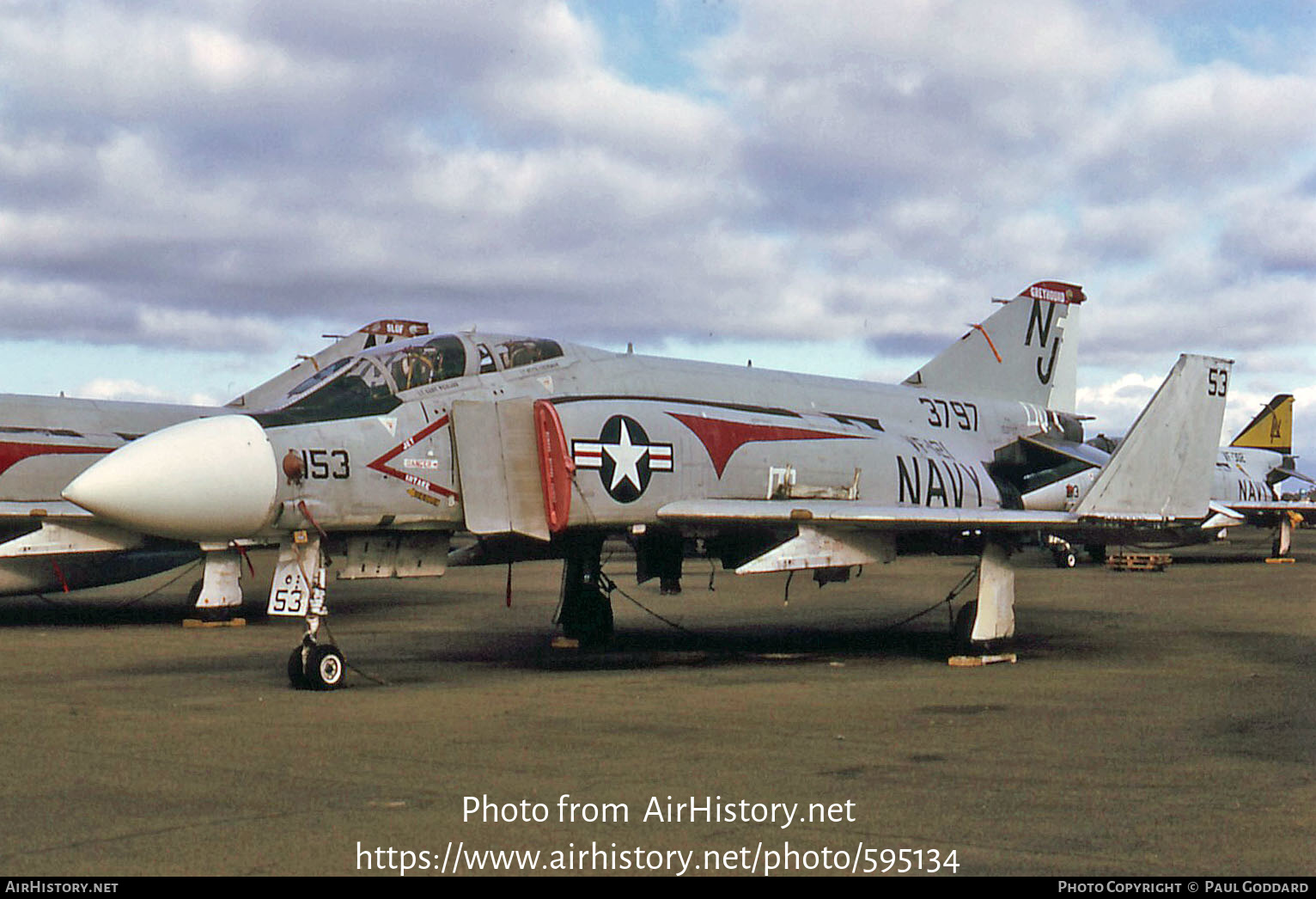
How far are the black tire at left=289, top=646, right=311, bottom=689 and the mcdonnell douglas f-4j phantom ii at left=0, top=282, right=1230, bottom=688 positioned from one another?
0.03 meters

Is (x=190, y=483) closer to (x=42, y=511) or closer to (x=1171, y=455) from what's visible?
(x=42, y=511)

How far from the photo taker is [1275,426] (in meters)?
53.0

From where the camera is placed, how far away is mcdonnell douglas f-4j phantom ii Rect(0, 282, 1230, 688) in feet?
32.2

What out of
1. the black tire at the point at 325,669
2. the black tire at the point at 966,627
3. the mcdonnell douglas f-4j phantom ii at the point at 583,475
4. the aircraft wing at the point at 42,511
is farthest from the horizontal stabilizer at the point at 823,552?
the aircraft wing at the point at 42,511

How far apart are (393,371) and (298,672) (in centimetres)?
256

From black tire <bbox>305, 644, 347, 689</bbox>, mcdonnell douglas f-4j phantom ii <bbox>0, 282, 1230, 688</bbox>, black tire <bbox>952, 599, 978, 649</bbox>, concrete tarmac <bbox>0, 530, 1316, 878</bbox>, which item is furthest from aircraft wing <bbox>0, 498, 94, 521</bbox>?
black tire <bbox>952, 599, 978, 649</bbox>

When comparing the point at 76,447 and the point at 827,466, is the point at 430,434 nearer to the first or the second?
the point at 827,466

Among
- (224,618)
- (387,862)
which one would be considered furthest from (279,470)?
(224,618)

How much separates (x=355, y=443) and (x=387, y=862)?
5.70 metres

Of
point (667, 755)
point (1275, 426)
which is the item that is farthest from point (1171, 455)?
point (1275, 426)

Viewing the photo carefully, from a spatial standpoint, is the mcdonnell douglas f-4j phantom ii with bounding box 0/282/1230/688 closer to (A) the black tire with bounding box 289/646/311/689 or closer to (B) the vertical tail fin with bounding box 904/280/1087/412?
(A) the black tire with bounding box 289/646/311/689

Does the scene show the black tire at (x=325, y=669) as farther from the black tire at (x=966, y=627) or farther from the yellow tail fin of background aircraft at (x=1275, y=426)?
the yellow tail fin of background aircraft at (x=1275, y=426)

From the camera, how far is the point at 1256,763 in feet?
23.5

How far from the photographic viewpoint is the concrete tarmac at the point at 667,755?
524 cm
